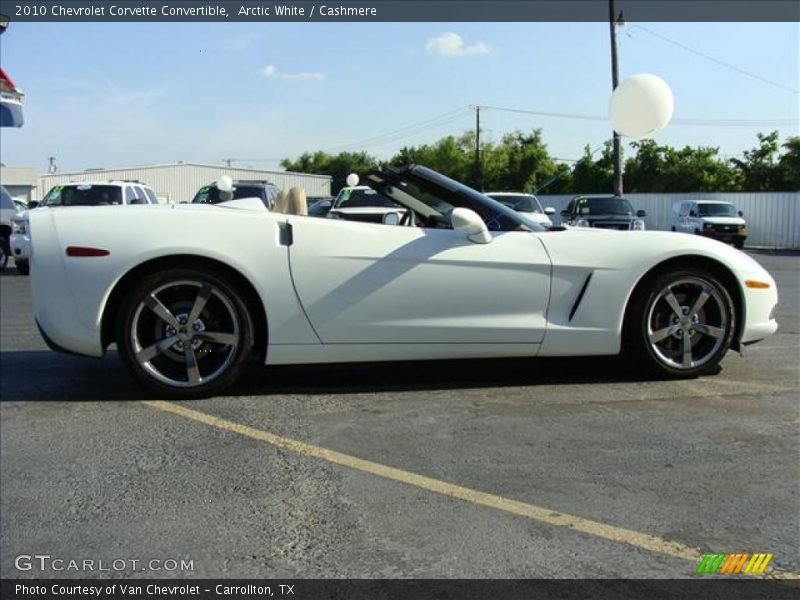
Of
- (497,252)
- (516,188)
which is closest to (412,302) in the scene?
(497,252)

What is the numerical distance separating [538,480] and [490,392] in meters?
1.33

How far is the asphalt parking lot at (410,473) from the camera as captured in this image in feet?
8.14

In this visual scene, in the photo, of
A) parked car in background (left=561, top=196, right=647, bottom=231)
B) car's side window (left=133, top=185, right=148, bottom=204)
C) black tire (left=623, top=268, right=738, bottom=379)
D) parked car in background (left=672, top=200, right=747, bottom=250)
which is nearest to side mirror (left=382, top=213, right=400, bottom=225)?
black tire (left=623, top=268, right=738, bottom=379)

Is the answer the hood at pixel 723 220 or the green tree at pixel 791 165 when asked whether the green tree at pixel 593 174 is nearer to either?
the green tree at pixel 791 165

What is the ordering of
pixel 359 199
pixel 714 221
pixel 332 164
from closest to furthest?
pixel 359 199, pixel 714 221, pixel 332 164

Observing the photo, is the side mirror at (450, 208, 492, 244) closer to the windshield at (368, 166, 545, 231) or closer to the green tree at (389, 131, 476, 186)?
the windshield at (368, 166, 545, 231)

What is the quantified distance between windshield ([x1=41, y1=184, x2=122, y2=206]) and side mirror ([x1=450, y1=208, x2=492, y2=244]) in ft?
40.2

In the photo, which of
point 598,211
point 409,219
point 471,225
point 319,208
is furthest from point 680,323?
point 598,211

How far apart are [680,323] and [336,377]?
84.1 inches

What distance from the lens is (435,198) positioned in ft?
15.3

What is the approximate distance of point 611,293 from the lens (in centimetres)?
438

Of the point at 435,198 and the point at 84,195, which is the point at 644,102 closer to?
the point at 435,198

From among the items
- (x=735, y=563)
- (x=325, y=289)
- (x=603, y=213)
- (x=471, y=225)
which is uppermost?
(x=603, y=213)

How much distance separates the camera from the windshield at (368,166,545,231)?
457 cm
